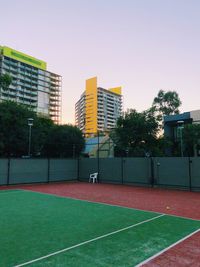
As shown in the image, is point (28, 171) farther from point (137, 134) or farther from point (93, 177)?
point (137, 134)

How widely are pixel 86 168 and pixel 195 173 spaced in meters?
8.73

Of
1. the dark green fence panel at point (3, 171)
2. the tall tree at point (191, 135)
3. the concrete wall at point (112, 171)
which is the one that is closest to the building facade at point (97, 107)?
the tall tree at point (191, 135)

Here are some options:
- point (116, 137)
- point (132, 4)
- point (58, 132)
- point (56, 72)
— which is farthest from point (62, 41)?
point (56, 72)

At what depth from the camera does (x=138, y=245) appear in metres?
4.60

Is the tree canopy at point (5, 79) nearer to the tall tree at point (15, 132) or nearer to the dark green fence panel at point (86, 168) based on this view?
the dark green fence panel at point (86, 168)

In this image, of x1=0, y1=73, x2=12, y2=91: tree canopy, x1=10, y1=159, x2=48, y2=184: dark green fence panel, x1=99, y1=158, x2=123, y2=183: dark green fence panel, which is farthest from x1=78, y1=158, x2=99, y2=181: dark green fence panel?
x1=0, y1=73, x2=12, y2=91: tree canopy

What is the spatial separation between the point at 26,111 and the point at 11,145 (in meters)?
5.68

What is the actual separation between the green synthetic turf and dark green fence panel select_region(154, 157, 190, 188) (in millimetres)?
7171

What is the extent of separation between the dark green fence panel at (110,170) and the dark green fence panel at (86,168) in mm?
578

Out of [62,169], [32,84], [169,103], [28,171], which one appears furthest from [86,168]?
[32,84]

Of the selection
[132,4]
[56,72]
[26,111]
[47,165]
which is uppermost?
[56,72]

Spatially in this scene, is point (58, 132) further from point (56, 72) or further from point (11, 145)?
point (56, 72)

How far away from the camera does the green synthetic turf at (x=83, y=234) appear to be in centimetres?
397

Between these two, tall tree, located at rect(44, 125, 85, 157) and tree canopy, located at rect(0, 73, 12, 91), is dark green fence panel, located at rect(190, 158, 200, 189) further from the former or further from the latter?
tall tree, located at rect(44, 125, 85, 157)
